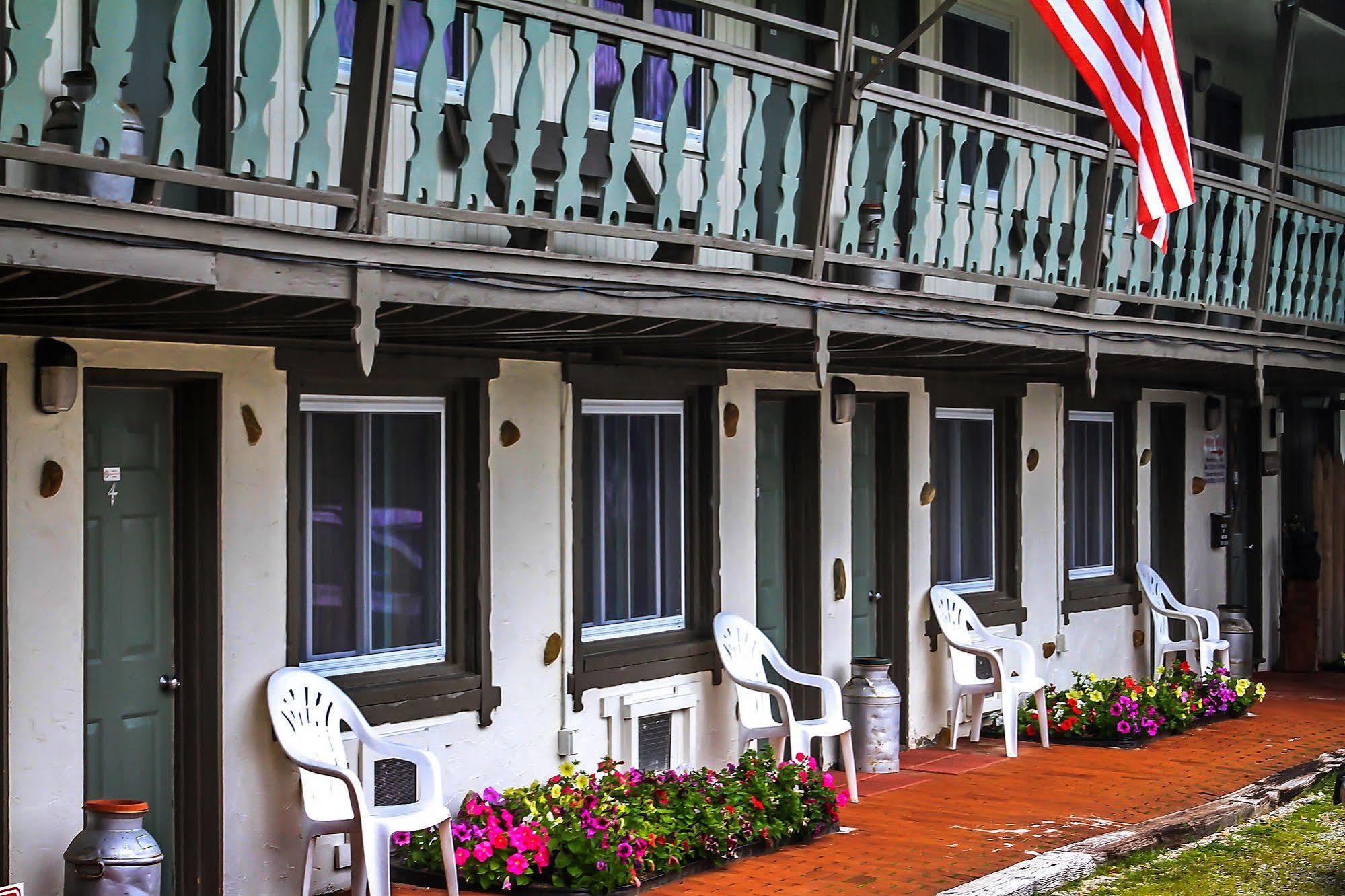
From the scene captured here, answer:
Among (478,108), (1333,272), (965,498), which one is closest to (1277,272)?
(1333,272)

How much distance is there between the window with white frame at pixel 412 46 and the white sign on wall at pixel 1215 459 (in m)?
9.43

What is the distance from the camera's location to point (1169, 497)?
14750mm

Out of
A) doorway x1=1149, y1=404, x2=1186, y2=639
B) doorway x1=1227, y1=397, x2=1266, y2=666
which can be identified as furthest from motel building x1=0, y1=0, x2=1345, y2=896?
doorway x1=1227, y1=397, x2=1266, y2=666

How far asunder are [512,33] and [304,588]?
117 inches

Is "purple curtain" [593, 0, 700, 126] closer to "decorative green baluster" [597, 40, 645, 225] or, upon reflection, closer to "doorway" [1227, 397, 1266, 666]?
"decorative green baluster" [597, 40, 645, 225]

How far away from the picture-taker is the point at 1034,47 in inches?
495

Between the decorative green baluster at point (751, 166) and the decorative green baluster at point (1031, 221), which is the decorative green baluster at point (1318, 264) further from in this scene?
the decorative green baluster at point (751, 166)

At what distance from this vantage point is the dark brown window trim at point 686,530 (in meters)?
8.70

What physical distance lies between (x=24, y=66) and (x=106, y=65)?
0.26 m

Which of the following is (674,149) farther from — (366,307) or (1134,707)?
(1134,707)

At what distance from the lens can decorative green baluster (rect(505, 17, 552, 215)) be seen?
643cm

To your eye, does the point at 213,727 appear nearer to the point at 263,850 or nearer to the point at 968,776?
the point at 263,850

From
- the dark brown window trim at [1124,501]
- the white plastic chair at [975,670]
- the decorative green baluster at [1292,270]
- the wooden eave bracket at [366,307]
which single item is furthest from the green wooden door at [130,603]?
the decorative green baluster at [1292,270]

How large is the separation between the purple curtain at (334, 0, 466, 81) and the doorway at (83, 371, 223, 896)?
1884mm
